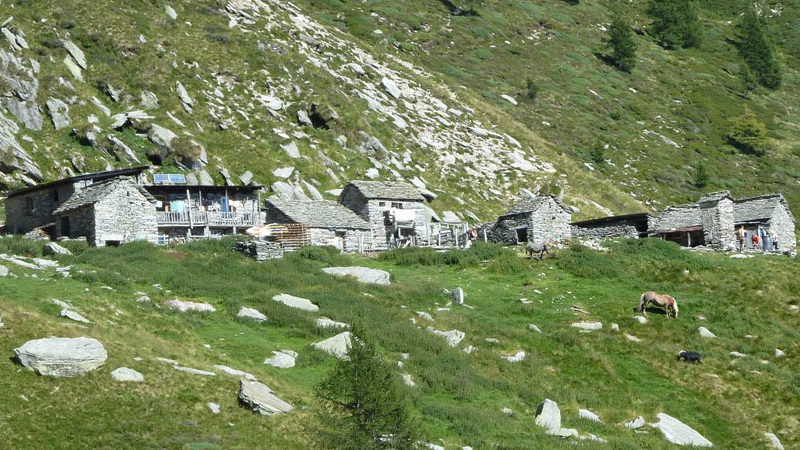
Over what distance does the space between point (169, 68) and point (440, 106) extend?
108ft

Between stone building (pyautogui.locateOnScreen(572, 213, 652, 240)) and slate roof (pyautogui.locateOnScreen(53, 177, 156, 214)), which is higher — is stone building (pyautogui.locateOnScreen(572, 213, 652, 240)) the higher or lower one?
the lower one

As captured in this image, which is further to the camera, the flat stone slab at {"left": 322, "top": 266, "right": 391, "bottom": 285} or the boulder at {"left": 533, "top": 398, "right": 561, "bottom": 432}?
the flat stone slab at {"left": 322, "top": 266, "right": 391, "bottom": 285}

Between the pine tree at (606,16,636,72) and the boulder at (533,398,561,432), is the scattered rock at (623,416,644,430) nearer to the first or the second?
the boulder at (533,398,561,432)

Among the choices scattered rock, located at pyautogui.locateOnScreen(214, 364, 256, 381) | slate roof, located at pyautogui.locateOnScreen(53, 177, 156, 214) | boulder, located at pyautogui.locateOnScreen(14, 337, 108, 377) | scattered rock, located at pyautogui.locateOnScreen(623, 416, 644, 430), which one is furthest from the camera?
slate roof, located at pyautogui.locateOnScreen(53, 177, 156, 214)

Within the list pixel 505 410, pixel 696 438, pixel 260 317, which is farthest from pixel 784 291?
pixel 260 317

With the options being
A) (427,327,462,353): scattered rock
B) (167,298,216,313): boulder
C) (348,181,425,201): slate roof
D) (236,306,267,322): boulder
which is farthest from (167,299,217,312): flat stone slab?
(348,181,425,201): slate roof

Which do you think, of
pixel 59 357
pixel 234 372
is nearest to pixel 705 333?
pixel 234 372

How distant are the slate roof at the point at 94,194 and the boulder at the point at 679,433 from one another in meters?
36.4

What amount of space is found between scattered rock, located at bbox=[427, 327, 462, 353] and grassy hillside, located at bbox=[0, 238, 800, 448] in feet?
2.78

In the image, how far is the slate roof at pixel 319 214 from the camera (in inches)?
2689

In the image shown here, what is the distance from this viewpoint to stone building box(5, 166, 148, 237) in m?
63.5

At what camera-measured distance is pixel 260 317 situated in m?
40.2

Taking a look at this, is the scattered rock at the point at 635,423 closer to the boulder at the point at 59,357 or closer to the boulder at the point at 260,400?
the boulder at the point at 260,400

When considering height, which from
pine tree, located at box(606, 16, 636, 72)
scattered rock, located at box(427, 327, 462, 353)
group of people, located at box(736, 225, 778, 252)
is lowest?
scattered rock, located at box(427, 327, 462, 353)
